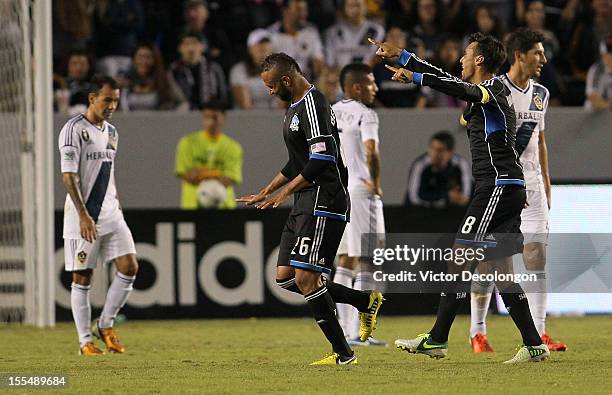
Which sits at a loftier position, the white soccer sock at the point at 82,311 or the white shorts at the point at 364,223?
the white shorts at the point at 364,223

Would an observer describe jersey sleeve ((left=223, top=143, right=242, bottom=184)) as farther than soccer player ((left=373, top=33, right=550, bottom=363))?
Yes

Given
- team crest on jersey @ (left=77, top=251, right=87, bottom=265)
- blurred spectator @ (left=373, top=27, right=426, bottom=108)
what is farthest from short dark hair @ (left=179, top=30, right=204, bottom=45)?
team crest on jersey @ (left=77, top=251, right=87, bottom=265)

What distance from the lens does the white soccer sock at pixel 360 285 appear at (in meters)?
11.5

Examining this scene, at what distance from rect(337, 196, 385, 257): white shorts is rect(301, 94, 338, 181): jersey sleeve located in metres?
2.75

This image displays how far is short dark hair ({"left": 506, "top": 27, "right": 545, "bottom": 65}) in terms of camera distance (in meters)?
9.95

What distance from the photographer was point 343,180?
9.06m

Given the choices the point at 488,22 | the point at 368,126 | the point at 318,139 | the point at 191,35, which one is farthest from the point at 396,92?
the point at 318,139

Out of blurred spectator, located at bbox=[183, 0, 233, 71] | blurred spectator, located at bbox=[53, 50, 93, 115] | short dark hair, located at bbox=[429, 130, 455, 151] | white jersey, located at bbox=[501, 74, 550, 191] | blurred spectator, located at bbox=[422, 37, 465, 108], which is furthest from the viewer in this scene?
blurred spectator, located at bbox=[183, 0, 233, 71]

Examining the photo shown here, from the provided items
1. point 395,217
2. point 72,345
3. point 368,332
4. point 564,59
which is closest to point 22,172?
point 72,345

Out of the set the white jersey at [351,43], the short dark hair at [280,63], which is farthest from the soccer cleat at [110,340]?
the white jersey at [351,43]

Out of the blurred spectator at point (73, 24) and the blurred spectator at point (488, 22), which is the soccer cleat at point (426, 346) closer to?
the blurred spectator at point (488, 22)

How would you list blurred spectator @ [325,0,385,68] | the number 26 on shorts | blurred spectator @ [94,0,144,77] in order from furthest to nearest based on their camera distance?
blurred spectator @ [94,0,144,77] < blurred spectator @ [325,0,385,68] < the number 26 on shorts

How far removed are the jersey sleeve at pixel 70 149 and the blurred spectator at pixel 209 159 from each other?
4.68 meters

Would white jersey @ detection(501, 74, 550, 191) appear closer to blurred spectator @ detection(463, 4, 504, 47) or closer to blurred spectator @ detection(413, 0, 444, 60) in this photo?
blurred spectator @ detection(463, 4, 504, 47)
